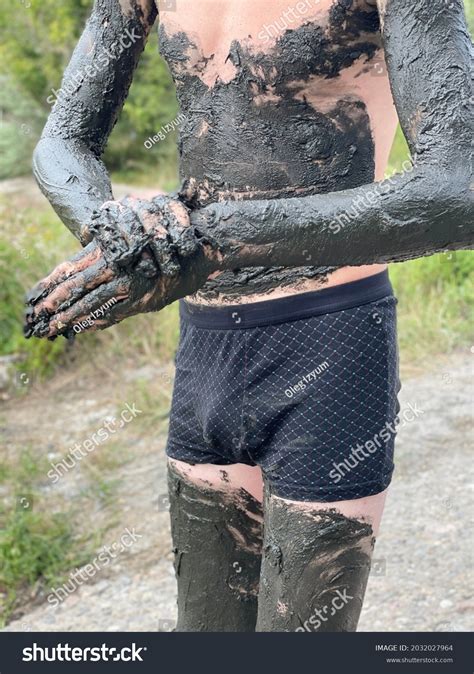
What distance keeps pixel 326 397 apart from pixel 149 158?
9369mm

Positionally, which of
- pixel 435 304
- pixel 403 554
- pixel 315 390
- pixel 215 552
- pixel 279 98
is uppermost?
pixel 279 98

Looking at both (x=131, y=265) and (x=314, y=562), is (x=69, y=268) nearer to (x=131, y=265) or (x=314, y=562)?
(x=131, y=265)

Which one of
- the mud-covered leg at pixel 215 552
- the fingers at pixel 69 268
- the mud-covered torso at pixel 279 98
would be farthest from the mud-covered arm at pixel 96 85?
the mud-covered leg at pixel 215 552

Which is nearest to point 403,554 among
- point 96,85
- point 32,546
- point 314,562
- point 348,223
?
point 32,546

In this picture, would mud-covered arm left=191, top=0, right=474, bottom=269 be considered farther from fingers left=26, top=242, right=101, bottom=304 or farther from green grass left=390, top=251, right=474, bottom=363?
green grass left=390, top=251, right=474, bottom=363

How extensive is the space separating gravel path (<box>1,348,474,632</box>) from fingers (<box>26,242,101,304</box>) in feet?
7.31

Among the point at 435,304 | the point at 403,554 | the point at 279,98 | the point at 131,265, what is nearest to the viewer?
the point at 131,265

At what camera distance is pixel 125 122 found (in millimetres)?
10758

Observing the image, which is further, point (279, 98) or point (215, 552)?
point (215, 552)

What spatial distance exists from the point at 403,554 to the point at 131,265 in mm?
2863

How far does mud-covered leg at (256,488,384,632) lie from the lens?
1660 millimetres

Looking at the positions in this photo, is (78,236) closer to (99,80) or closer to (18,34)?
(99,80)

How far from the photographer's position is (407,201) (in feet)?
4.52
